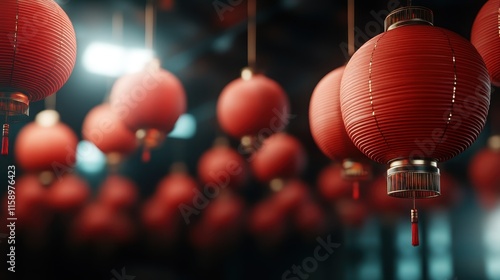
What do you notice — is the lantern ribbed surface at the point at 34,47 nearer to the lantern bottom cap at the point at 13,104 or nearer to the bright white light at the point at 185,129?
the lantern bottom cap at the point at 13,104

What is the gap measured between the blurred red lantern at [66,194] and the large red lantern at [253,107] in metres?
2.04

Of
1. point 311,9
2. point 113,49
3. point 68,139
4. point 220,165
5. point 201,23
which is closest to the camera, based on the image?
point 68,139

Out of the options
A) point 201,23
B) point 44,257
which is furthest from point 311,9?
point 44,257

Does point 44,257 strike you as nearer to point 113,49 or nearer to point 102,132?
point 113,49

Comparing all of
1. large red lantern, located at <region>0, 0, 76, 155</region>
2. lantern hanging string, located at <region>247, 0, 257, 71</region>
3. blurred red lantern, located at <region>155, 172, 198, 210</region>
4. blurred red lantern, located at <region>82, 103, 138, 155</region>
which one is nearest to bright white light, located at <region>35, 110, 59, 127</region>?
blurred red lantern, located at <region>82, 103, 138, 155</region>

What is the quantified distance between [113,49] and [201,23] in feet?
4.05

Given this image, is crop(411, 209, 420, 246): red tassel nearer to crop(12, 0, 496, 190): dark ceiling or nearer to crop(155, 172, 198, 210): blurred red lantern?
crop(12, 0, 496, 190): dark ceiling

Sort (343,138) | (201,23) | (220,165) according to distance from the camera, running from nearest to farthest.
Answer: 1. (343,138)
2. (220,165)
3. (201,23)

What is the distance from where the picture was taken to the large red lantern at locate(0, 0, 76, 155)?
211cm

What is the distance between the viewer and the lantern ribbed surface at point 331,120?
2.61 m

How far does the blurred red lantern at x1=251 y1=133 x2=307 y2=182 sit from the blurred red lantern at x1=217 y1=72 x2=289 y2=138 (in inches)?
37.8

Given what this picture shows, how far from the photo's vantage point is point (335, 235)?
20.2ft

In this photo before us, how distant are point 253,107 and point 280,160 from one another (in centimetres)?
113

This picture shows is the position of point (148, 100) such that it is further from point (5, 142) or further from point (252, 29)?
point (252, 29)
